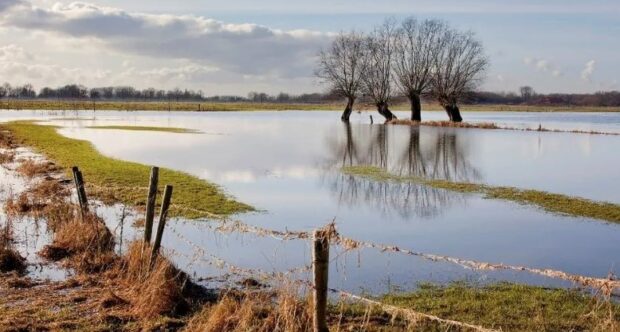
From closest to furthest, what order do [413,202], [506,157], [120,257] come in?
[120,257], [413,202], [506,157]

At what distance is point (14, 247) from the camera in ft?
41.5

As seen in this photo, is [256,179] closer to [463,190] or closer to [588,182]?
[463,190]

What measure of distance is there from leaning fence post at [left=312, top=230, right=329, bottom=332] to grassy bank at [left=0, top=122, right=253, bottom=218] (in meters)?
5.52

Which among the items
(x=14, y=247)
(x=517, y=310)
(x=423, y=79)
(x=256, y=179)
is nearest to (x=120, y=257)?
(x=14, y=247)

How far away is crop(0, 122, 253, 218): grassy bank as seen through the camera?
60.0 ft

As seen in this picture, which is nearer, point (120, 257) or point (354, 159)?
point (120, 257)

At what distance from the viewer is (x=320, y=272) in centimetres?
641

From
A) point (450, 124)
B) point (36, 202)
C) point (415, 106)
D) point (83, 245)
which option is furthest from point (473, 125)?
point (83, 245)

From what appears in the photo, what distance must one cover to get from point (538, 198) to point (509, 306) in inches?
500

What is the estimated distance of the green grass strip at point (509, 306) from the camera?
839cm

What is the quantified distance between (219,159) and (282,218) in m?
16.4

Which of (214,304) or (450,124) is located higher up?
(450,124)

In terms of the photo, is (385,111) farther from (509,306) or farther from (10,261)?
(509,306)

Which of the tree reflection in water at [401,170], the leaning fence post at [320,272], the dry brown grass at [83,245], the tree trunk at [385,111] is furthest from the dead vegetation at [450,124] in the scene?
the leaning fence post at [320,272]
